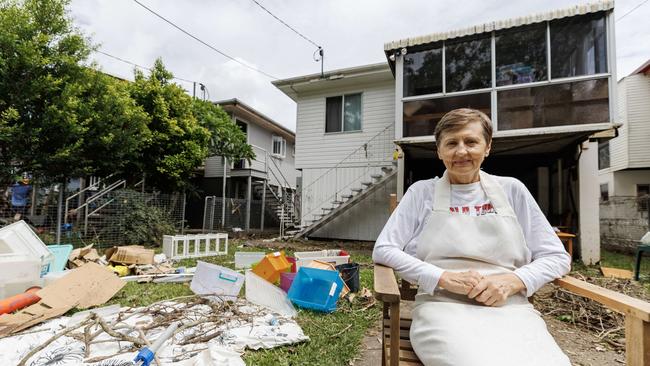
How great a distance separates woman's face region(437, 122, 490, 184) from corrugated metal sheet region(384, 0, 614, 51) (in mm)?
6103

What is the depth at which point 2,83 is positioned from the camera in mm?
5605

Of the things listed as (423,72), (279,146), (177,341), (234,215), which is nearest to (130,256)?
(177,341)

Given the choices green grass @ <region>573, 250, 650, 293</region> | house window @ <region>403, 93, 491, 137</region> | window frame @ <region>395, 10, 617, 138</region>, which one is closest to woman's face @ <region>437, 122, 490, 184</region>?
green grass @ <region>573, 250, 650, 293</region>

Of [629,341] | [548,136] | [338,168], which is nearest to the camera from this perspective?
[629,341]

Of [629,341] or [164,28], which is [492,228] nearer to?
[629,341]

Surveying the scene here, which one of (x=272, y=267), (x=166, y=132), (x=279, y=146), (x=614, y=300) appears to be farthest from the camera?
(x=279, y=146)

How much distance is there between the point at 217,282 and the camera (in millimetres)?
3473

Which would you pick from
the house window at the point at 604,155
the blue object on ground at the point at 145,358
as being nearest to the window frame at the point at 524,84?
the blue object on ground at the point at 145,358

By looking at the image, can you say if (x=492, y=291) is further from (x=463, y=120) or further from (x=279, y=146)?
(x=279, y=146)

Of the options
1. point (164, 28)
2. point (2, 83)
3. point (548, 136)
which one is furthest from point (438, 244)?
point (164, 28)

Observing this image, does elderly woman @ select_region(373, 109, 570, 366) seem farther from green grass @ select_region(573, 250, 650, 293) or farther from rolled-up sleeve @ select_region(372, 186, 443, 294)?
green grass @ select_region(573, 250, 650, 293)

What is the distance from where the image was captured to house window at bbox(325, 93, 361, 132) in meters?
10.0

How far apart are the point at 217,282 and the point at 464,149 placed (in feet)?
9.93

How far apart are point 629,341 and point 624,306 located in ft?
0.43
